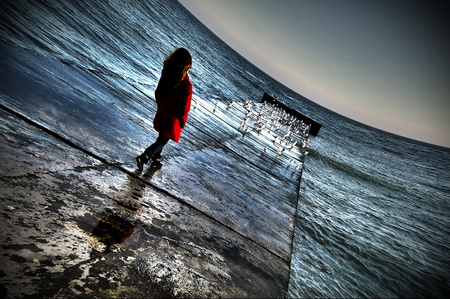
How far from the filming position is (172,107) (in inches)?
149

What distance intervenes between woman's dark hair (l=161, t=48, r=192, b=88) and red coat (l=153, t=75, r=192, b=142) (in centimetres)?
15

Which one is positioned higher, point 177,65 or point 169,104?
point 177,65

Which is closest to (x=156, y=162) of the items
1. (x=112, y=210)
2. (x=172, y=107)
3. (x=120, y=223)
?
(x=172, y=107)

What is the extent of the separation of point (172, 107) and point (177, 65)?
670 millimetres

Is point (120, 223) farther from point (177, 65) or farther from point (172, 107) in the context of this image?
point (177, 65)

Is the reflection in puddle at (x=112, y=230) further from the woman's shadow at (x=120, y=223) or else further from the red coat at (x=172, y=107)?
the red coat at (x=172, y=107)

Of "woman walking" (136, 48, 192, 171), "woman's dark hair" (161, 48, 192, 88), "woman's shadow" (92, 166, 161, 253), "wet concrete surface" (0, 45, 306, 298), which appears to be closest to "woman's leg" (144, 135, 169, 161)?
"woman walking" (136, 48, 192, 171)

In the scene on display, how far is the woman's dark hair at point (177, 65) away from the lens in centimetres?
348

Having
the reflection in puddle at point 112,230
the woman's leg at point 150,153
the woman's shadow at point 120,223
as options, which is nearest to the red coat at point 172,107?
the woman's leg at point 150,153

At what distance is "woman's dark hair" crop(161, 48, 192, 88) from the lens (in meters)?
3.48

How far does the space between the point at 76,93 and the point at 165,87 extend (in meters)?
2.66

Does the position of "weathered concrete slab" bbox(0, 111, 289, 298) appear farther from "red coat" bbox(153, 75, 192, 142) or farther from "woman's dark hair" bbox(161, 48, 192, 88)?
"woman's dark hair" bbox(161, 48, 192, 88)

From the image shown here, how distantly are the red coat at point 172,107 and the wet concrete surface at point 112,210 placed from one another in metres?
0.70

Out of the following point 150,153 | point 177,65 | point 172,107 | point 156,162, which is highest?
point 177,65
